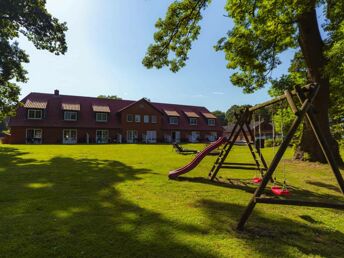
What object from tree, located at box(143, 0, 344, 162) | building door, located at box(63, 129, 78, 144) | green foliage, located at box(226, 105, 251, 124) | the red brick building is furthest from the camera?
building door, located at box(63, 129, 78, 144)

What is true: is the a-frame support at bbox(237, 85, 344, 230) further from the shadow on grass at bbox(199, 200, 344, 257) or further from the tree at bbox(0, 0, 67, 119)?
the tree at bbox(0, 0, 67, 119)

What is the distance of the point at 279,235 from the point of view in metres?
4.41

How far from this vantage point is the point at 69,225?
14.9ft

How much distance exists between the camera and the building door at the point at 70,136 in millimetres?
38906

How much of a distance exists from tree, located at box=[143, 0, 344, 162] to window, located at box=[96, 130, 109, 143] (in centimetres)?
2724

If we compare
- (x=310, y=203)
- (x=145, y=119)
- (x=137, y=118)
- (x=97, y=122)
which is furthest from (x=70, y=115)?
(x=310, y=203)

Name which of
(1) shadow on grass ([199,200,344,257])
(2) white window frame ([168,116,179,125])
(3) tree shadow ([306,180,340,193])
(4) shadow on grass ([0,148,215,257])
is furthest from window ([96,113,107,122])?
(1) shadow on grass ([199,200,344,257])

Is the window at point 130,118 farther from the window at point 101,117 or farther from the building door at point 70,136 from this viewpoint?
the building door at point 70,136

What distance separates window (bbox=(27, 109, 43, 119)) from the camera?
3731 centimetres

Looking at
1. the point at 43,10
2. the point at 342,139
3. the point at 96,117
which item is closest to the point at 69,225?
the point at 342,139

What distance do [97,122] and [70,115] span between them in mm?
4342

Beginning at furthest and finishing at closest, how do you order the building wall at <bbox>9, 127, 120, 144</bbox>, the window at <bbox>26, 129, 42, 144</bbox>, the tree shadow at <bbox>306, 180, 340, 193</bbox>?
the window at <bbox>26, 129, 42, 144</bbox>
the building wall at <bbox>9, 127, 120, 144</bbox>
the tree shadow at <bbox>306, 180, 340, 193</bbox>

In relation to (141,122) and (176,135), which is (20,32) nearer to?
(141,122)

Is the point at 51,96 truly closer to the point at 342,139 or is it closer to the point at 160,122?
the point at 160,122
